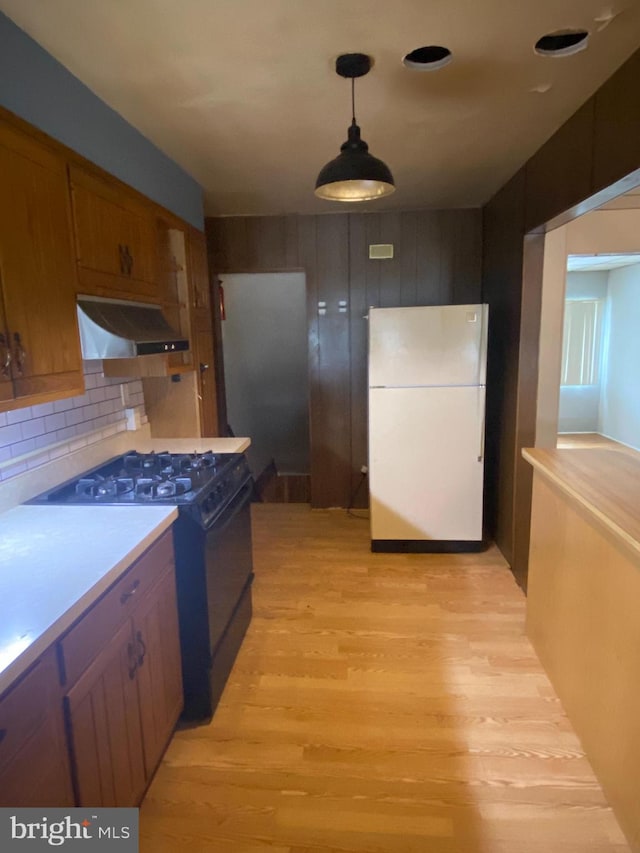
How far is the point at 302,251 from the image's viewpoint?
407 centimetres

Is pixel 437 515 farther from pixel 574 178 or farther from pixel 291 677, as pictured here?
pixel 574 178

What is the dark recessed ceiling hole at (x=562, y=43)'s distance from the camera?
167 cm

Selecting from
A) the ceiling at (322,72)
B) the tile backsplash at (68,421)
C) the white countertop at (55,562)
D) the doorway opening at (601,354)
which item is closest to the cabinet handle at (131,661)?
the white countertop at (55,562)

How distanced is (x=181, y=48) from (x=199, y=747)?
8.23 ft

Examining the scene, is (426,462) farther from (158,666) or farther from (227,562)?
(158,666)

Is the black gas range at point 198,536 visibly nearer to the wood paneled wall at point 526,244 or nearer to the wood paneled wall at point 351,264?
Answer: the wood paneled wall at point 526,244

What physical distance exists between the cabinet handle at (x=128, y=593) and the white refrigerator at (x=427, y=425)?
2.11 meters

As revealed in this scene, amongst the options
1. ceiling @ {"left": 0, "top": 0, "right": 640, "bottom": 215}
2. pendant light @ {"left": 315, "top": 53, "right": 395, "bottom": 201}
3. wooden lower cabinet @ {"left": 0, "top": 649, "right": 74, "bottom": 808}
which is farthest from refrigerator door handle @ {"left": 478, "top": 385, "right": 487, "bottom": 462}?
wooden lower cabinet @ {"left": 0, "top": 649, "right": 74, "bottom": 808}

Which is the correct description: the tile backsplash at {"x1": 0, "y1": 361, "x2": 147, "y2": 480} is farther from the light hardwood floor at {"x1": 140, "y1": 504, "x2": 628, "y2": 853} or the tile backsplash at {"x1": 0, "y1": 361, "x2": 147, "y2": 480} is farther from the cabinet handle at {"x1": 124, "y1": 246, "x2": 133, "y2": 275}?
the light hardwood floor at {"x1": 140, "y1": 504, "x2": 628, "y2": 853}

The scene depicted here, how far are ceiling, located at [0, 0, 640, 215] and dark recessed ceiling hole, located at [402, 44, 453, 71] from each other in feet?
0.13

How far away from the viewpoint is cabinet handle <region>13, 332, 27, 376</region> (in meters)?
1.48

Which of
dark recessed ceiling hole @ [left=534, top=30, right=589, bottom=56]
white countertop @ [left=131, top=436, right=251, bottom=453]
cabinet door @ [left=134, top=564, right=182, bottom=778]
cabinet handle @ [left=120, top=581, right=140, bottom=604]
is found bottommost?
cabinet door @ [left=134, top=564, right=182, bottom=778]

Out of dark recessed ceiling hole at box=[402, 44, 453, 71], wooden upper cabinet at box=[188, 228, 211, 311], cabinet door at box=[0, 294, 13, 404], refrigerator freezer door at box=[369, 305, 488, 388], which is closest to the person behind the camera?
cabinet door at box=[0, 294, 13, 404]

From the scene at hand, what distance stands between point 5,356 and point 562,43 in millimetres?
2041
